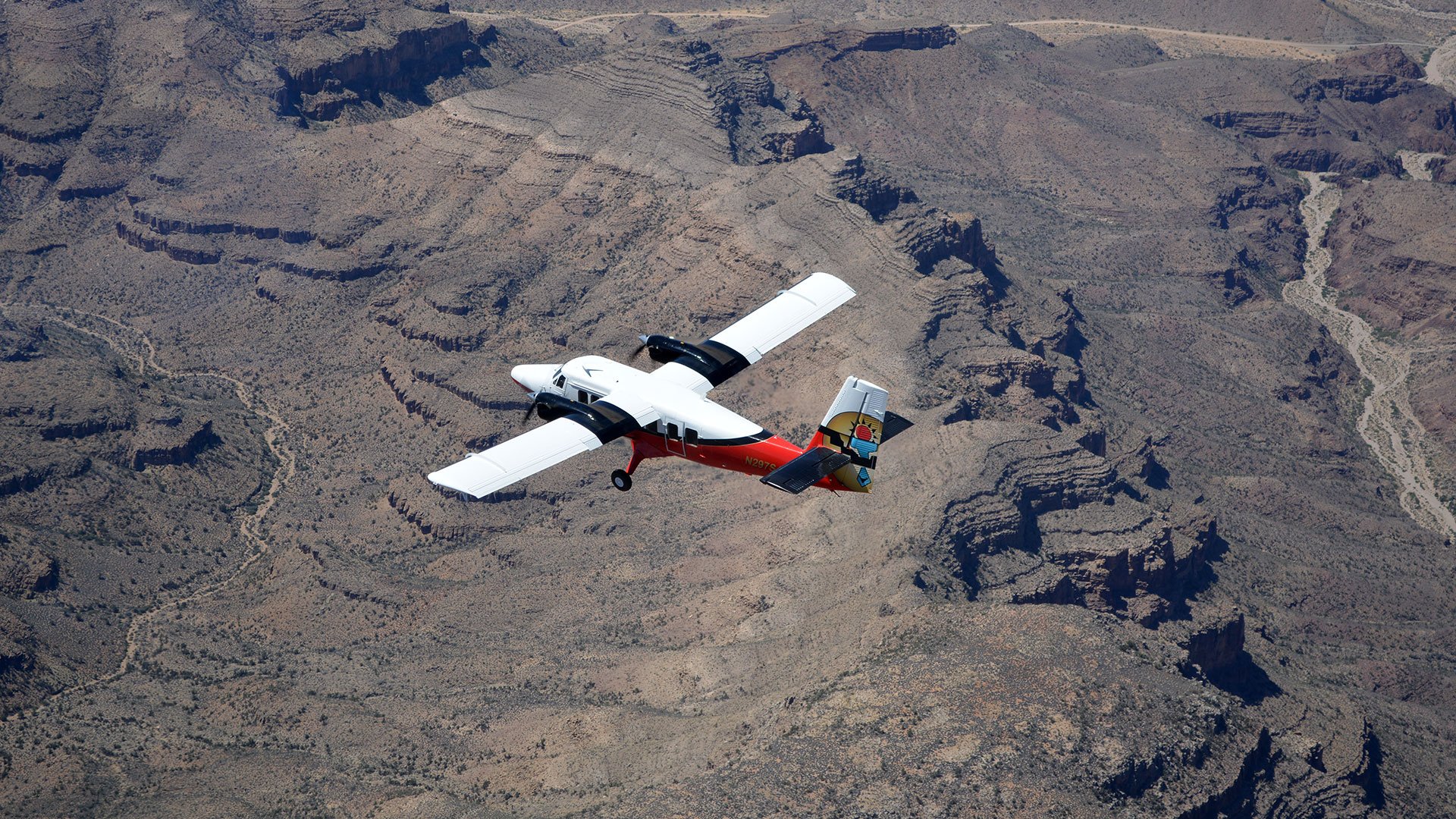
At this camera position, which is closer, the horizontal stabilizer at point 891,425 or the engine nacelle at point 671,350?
the horizontal stabilizer at point 891,425

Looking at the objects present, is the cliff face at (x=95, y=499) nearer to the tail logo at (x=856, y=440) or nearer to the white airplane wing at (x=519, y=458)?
the white airplane wing at (x=519, y=458)

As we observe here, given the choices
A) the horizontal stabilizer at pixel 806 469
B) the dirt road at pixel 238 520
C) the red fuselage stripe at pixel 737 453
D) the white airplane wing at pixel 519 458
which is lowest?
the dirt road at pixel 238 520

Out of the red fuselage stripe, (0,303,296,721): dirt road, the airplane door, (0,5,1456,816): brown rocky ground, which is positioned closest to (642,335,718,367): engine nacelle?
the red fuselage stripe

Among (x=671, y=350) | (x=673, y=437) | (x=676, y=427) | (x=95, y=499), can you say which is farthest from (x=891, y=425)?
(x=95, y=499)

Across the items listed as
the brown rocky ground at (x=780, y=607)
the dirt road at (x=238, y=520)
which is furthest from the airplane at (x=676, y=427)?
the dirt road at (x=238, y=520)

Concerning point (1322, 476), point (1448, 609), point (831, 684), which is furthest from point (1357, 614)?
point (831, 684)

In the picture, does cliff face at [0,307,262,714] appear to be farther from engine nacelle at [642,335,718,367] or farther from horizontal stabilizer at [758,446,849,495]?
horizontal stabilizer at [758,446,849,495]

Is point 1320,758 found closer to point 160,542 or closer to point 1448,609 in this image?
point 1448,609
